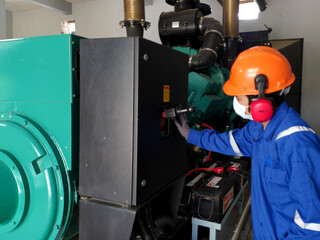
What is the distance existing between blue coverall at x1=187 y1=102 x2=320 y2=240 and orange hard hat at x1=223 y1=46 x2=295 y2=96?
0.11m

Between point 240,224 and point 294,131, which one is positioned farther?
point 240,224

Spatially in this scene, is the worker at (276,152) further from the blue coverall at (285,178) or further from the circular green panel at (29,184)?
the circular green panel at (29,184)

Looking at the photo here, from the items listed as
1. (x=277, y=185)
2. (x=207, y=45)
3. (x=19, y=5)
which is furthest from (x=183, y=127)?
(x=19, y=5)

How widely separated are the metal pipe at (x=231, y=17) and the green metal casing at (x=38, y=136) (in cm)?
315

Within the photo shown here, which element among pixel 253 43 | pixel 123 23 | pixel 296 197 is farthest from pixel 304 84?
pixel 296 197

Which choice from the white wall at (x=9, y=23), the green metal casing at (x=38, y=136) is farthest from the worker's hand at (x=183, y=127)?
the white wall at (x=9, y=23)

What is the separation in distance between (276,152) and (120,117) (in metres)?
0.63

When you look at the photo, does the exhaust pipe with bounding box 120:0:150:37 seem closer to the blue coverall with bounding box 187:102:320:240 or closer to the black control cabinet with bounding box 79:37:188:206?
the blue coverall with bounding box 187:102:320:240

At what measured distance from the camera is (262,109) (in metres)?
1.04

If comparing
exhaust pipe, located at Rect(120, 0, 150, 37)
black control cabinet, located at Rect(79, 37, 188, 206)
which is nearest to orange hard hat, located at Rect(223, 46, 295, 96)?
black control cabinet, located at Rect(79, 37, 188, 206)

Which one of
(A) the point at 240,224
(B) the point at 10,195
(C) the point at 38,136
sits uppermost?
(C) the point at 38,136

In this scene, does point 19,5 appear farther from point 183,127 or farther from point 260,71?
point 260,71

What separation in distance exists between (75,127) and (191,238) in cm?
100

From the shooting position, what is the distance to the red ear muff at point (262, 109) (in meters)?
1.03
